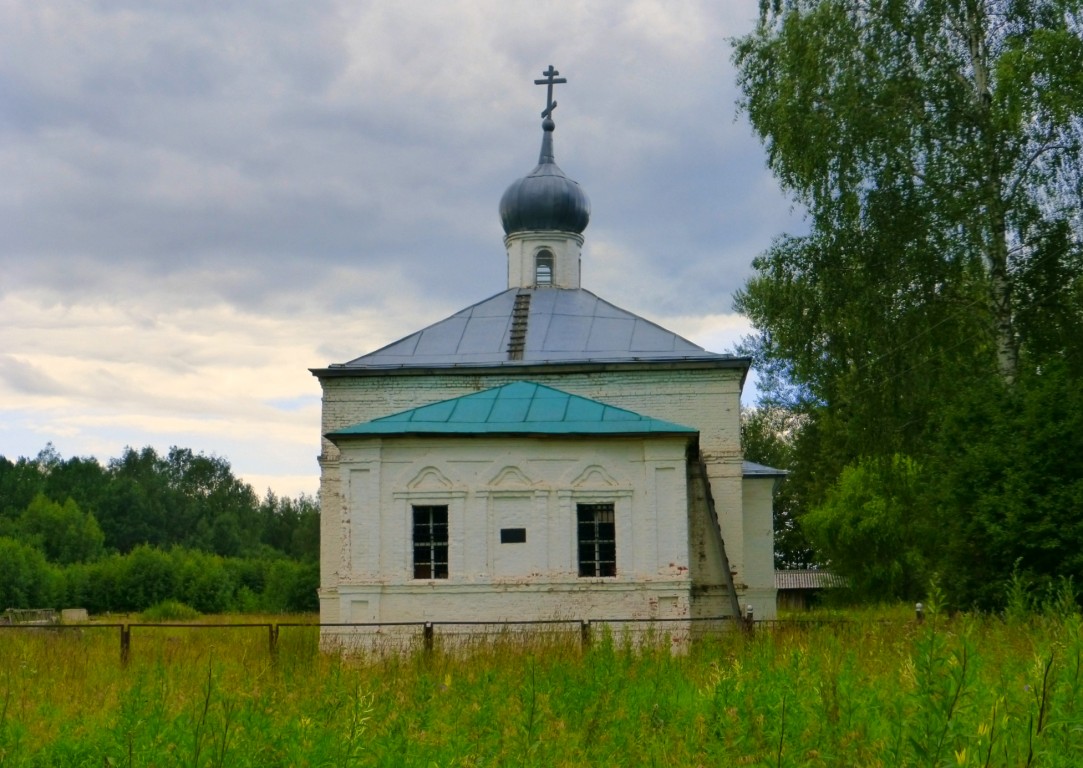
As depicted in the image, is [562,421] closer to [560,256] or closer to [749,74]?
[749,74]

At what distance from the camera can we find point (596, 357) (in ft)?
63.6

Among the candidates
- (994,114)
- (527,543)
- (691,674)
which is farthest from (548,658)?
(994,114)

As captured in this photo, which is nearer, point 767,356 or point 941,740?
point 941,740

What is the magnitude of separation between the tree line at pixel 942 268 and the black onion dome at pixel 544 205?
24.3ft

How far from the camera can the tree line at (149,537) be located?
1866 inches

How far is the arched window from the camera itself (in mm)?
22906

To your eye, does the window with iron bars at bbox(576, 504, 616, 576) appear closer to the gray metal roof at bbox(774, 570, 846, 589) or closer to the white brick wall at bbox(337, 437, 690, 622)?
the white brick wall at bbox(337, 437, 690, 622)

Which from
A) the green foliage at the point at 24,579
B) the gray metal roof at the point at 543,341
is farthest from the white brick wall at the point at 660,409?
the green foliage at the point at 24,579

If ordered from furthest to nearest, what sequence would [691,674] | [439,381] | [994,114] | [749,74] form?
[439,381]
[749,74]
[994,114]
[691,674]

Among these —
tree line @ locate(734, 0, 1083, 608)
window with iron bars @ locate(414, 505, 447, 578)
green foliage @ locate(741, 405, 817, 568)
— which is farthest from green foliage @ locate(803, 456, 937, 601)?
window with iron bars @ locate(414, 505, 447, 578)

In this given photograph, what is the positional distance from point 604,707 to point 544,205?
1666 centimetres

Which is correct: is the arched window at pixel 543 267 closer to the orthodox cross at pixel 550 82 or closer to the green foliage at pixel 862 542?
the orthodox cross at pixel 550 82

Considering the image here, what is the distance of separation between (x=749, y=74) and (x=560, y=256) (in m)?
7.40

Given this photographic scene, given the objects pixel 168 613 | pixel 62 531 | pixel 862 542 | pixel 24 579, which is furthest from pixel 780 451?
pixel 62 531
